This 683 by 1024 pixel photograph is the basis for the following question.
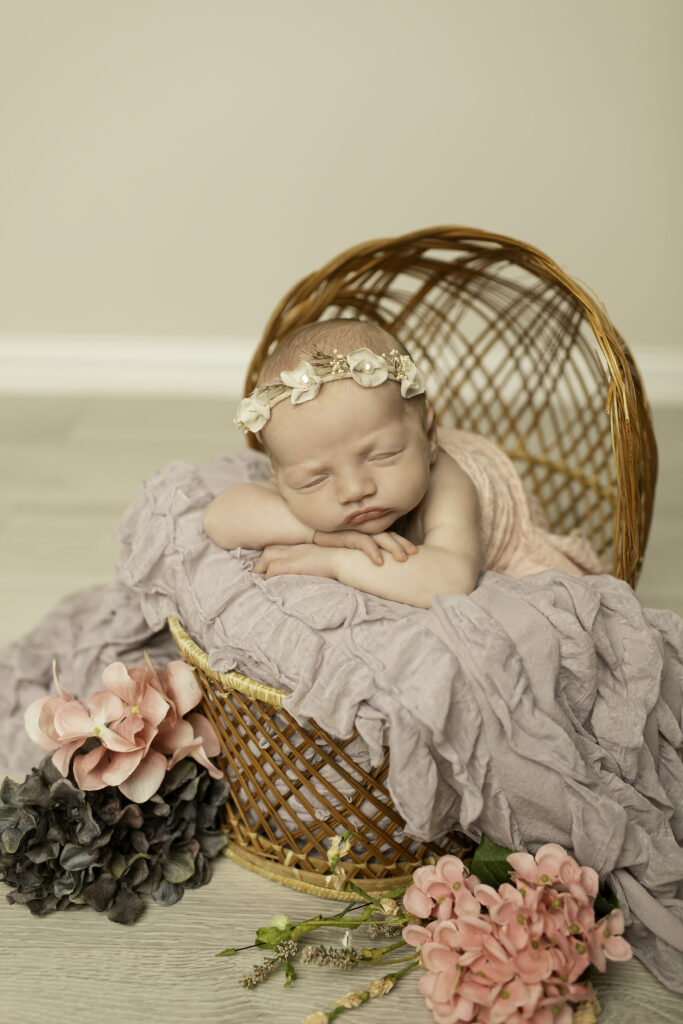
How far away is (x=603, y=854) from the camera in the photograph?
1.14 meters

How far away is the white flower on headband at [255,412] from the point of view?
135 centimetres

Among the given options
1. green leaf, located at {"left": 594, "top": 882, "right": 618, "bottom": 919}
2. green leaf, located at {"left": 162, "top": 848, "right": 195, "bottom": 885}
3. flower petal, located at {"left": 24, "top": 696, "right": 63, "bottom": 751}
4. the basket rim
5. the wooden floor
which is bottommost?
the wooden floor

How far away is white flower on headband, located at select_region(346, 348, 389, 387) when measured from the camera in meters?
1.29

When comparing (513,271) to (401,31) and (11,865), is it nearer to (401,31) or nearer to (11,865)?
(401,31)

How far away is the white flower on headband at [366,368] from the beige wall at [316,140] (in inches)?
61.4

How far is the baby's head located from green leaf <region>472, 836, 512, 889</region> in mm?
440

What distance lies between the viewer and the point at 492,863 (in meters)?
1.16

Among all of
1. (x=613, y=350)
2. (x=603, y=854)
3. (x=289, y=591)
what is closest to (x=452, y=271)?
(x=613, y=350)

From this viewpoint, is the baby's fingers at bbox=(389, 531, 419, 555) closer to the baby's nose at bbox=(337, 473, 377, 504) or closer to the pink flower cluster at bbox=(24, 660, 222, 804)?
A: the baby's nose at bbox=(337, 473, 377, 504)

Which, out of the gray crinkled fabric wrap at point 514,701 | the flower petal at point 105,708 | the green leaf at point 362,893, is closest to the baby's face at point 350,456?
the gray crinkled fabric wrap at point 514,701

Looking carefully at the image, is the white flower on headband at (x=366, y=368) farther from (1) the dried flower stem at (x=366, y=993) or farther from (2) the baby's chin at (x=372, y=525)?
(1) the dried flower stem at (x=366, y=993)

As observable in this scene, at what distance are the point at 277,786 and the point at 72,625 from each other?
60cm

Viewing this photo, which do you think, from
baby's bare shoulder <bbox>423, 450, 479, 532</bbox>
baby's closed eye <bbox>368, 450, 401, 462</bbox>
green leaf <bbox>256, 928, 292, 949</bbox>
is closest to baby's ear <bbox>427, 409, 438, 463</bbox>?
baby's bare shoulder <bbox>423, 450, 479, 532</bbox>

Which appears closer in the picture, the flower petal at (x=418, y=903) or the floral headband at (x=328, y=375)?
the flower petal at (x=418, y=903)
